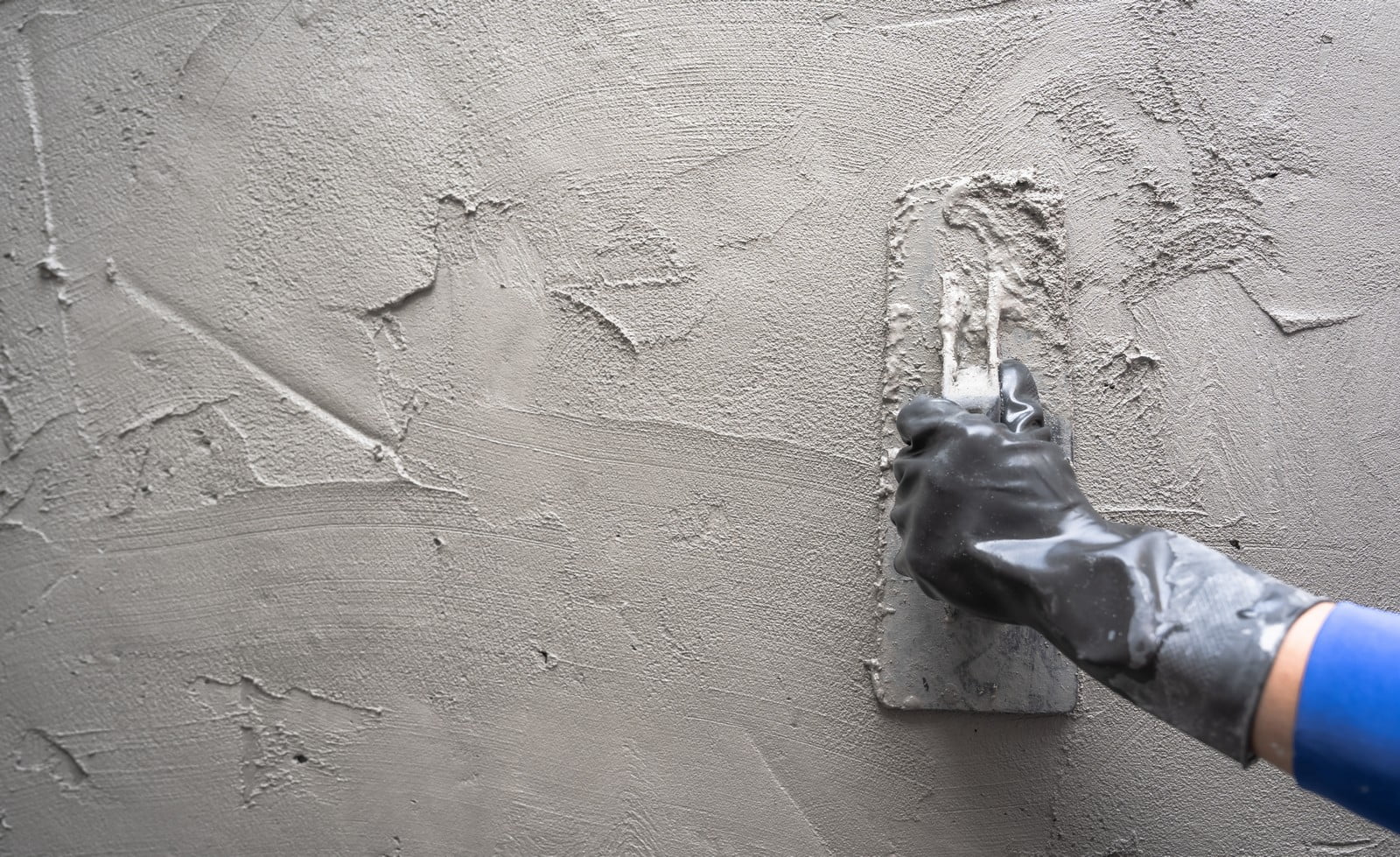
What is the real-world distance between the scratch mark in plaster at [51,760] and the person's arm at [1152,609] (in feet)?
4.49

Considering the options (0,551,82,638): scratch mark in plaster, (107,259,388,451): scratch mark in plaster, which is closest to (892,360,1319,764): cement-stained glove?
(107,259,388,451): scratch mark in plaster

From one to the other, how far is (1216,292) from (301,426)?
142cm

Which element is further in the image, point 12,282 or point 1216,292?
point 12,282

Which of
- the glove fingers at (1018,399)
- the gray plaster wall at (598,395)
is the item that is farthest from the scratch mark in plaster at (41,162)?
the glove fingers at (1018,399)

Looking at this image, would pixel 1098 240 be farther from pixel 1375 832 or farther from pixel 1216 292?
pixel 1375 832

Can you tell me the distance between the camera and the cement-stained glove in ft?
2.95

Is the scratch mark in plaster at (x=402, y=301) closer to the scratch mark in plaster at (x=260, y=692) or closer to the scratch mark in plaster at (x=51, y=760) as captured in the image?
the scratch mark in plaster at (x=260, y=692)

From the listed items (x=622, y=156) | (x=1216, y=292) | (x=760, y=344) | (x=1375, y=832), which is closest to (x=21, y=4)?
(x=622, y=156)

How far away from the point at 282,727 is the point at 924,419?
1.10 meters

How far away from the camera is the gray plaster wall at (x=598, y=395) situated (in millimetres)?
1237

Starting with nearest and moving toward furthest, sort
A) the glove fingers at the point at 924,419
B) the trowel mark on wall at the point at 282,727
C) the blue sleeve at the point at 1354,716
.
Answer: the blue sleeve at the point at 1354,716
the glove fingers at the point at 924,419
the trowel mark on wall at the point at 282,727

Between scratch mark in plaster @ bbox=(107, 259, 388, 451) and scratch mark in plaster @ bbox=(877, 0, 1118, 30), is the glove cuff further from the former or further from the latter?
scratch mark in plaster @ bbox=(107, 259, 388, 451)

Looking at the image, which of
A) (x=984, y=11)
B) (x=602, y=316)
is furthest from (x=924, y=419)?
(x=984, y=11)

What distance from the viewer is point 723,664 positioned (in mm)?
1279
